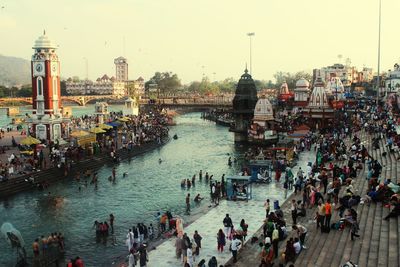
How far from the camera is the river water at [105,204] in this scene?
20.4m

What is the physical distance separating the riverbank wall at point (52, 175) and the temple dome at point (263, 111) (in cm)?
1593

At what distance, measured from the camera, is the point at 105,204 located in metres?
27.4

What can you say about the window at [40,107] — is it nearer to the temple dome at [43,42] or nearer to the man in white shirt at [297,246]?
the temple dome at [43,42]

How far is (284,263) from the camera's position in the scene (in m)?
14.8

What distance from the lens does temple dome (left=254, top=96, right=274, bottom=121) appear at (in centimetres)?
5644

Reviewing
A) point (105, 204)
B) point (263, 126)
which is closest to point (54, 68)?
point (105, 204)

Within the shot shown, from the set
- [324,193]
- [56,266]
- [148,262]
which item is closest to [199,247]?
[148,262]

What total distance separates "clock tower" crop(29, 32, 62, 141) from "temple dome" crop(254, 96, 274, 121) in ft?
74.3

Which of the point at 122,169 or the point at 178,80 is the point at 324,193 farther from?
the point at 178,80

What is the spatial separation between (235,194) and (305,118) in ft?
120

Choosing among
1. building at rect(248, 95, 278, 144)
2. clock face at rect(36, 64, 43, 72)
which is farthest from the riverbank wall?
building at rect(248, 95, 278, 144)

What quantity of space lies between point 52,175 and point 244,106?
3283 centimetres

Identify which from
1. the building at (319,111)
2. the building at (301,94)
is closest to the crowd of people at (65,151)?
the building at (319,111)

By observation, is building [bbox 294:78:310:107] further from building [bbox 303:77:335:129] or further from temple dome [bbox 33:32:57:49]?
temple dome [bbox 33:32:57:49]
